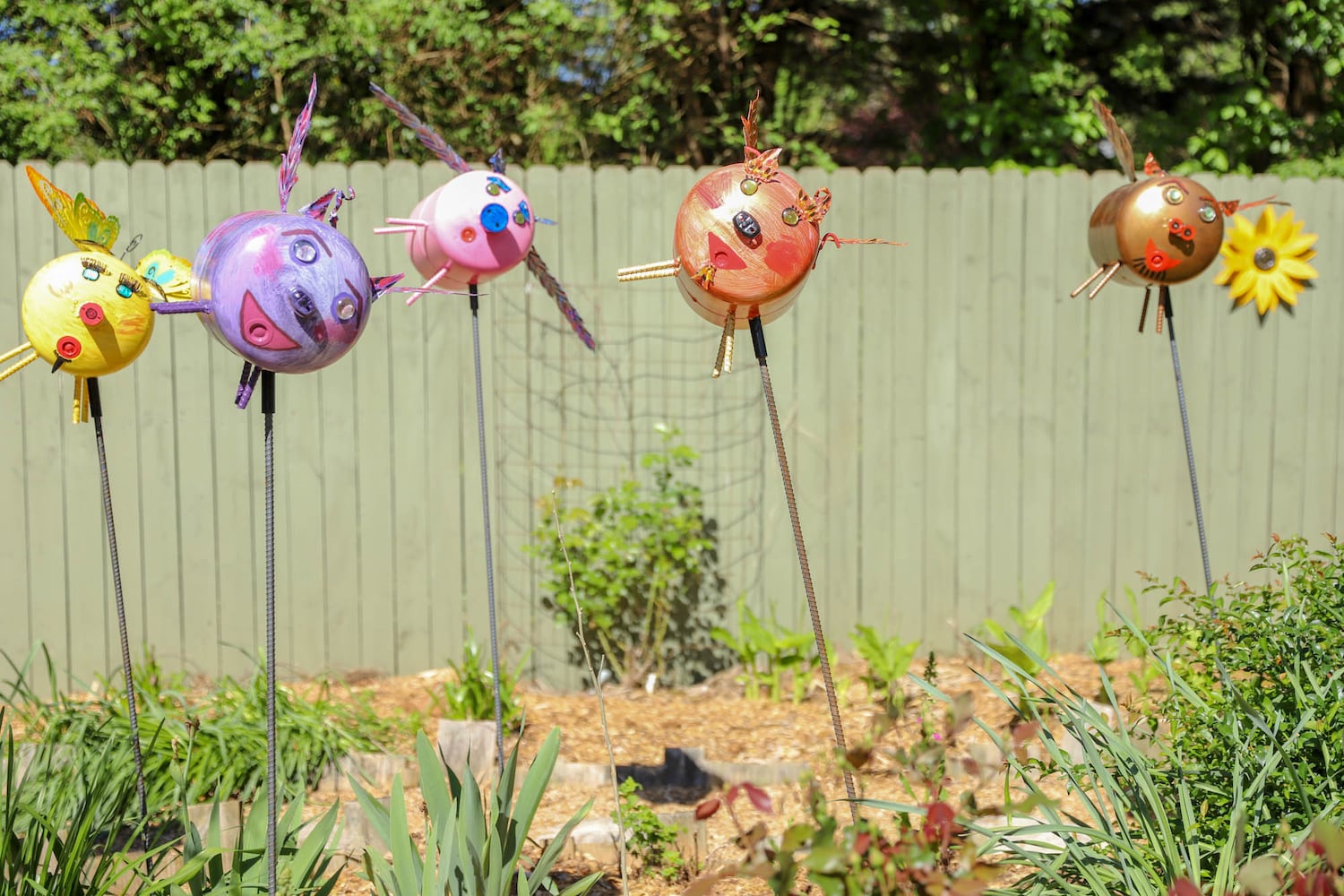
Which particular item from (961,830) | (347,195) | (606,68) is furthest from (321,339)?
(606,68)

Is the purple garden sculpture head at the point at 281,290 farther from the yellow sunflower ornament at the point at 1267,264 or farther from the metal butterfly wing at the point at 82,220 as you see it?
the yellow sunflower ornament at the point at 1267,264

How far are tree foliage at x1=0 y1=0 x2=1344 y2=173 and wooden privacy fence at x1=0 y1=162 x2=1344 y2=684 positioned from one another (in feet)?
6.01

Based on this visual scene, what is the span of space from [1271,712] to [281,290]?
2054mm

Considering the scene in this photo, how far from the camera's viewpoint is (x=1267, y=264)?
15.7 feet

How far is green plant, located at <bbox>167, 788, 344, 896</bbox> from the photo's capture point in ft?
7.07

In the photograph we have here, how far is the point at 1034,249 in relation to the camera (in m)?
4.70

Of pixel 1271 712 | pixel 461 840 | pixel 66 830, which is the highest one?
pixel 1271 712

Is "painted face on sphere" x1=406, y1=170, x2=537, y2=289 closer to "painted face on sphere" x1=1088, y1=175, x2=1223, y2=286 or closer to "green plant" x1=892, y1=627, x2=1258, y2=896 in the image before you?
"green plant" x1=892, y1=627, x2=1258, y2=896

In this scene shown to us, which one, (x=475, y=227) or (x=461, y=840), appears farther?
(x=475, y=227)

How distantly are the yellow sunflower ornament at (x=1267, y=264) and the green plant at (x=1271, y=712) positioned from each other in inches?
98.7

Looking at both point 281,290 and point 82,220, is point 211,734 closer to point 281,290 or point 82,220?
point 82,220

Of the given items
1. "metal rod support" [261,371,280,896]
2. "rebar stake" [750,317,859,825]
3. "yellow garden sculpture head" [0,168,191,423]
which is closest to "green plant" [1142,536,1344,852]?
"rebar stake" [750,317,859,825]

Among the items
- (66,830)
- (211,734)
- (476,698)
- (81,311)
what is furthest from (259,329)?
(476,698)

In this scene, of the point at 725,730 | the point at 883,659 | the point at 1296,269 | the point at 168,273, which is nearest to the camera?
the point at 168,273
